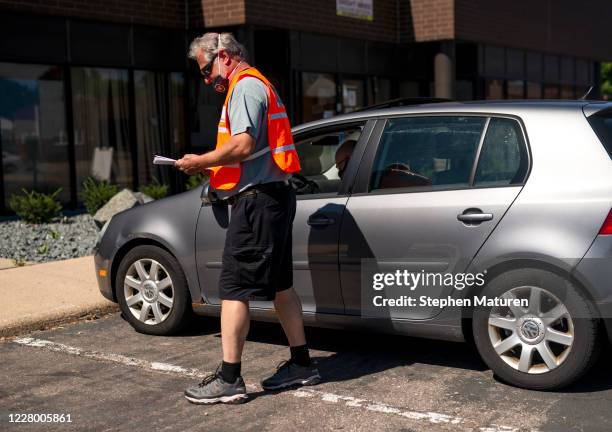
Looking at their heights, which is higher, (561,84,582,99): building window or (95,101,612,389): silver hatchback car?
(561,84,582,99): building window

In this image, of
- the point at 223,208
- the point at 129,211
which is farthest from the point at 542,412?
the point at 129,211

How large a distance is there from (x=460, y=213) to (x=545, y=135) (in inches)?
24.5

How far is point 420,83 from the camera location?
2080 centimetres

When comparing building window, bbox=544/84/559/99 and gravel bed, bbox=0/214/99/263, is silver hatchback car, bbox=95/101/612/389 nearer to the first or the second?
gravel bed, bbox=0/214/99/263

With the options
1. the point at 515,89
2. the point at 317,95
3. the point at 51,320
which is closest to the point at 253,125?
the point at 51,320

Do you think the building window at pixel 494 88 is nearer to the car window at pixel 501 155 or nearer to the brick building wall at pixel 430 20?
the brick building wall at pixel 430 20

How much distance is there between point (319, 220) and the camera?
5.29m

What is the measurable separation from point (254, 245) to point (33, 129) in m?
10.0

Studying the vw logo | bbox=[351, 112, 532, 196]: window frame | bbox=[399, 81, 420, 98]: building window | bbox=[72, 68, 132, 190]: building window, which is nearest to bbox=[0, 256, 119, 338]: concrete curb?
bbox=[351, 112, 532, 196]: window frame

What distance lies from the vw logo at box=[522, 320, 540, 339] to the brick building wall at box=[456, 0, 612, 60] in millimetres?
14286

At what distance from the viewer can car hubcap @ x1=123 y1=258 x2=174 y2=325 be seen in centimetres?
601

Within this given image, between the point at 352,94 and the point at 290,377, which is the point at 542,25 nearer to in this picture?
the point at 352,94

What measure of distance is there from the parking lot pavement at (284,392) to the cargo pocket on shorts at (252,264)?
653 millimetres

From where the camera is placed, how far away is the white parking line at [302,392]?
14.2ft
